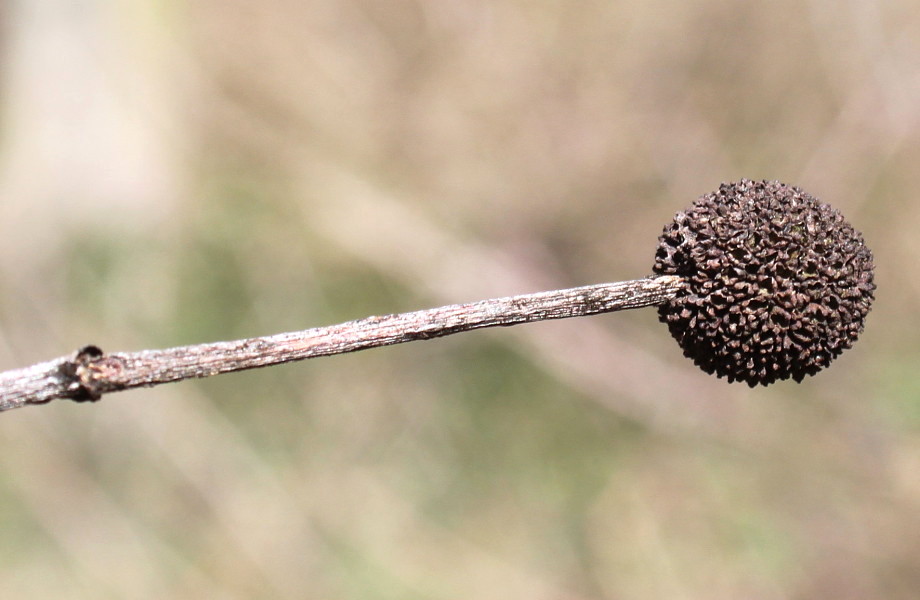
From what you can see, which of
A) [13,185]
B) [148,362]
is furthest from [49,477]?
[148,362]

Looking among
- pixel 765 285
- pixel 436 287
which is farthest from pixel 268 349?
pixel 436 287

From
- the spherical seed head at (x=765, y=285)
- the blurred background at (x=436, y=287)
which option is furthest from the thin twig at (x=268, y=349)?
the blurred background at (x=436, y=287)

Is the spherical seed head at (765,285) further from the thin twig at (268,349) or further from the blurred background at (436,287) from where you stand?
the blurred background at (436,287)

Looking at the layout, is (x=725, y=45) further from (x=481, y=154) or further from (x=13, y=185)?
(x=13, y=185)

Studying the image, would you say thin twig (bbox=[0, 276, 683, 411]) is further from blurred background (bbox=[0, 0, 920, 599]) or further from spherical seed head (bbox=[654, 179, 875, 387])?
blurred background (bbox=[0, 0, 920, 599])

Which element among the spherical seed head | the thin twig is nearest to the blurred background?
the spherical seed head

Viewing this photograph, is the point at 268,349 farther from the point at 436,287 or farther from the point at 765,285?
the point at 436,287

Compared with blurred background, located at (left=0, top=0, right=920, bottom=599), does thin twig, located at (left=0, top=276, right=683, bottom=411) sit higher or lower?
lower
